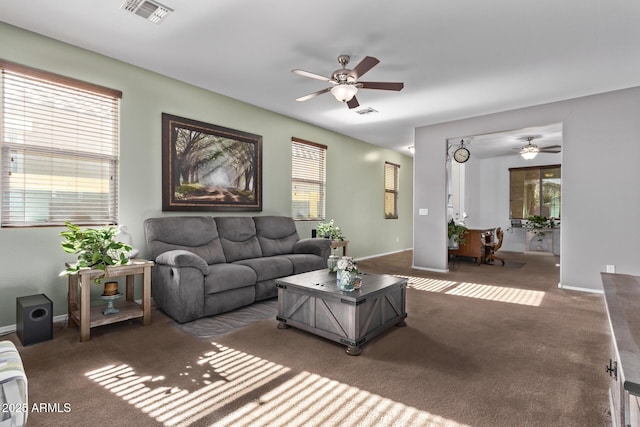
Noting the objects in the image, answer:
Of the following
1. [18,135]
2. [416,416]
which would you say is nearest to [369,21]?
[416,416]

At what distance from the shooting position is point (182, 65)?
3670 mm

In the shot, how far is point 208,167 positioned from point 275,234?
52.5 inches

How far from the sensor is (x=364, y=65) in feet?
9.71

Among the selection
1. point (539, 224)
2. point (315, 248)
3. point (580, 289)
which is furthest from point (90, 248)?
point (539, 224)

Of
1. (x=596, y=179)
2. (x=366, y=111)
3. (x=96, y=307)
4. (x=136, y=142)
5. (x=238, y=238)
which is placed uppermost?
(x=366, y=111)

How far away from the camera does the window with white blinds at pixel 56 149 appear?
2920mm

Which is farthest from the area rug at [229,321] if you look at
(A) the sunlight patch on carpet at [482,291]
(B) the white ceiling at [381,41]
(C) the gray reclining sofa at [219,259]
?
(B) the white ceiling at [381,41]

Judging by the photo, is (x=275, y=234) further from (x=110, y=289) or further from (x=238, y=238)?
(x=110, y=289)

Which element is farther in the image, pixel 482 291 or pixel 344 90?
pixel 482 291

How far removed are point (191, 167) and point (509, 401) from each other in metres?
3.97

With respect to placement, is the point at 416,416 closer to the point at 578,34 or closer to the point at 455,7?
the point at 455,7

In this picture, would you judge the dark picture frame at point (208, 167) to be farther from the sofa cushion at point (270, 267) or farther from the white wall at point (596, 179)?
the white wall at point (596, 179)

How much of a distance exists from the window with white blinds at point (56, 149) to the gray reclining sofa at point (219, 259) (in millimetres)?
673

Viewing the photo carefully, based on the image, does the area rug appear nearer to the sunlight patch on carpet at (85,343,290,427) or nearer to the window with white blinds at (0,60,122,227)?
the sunlight patch on carpet at (85,343,290,427)
